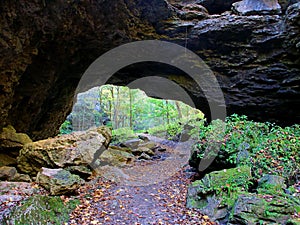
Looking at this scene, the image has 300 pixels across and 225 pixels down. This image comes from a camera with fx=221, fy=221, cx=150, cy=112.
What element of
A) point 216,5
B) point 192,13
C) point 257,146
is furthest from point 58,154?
point 216,5

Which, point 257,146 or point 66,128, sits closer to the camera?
point 257,146

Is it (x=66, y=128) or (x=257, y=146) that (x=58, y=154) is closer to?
(x=257, y=146)

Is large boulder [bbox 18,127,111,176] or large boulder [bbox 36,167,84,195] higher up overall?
large boulder [bbox 18,127,111,176]

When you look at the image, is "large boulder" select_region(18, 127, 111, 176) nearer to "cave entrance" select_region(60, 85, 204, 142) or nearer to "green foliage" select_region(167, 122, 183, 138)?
"green foliage" select_region(167, 122, 183, 138)

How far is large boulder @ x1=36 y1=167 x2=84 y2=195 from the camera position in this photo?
16.3 ft

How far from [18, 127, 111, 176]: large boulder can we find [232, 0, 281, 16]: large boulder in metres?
7.34

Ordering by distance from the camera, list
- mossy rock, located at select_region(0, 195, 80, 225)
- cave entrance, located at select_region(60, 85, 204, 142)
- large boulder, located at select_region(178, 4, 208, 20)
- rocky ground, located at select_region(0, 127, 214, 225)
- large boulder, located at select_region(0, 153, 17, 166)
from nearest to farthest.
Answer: mossy rock, located at select_region(0, 195, 80, 225), rocky ground, located at select_region(0, 127, 214, 225), large boulder, located at select_region(0, 153, 17, 166), large boulder, located at select_region(178, 4, 208, 20), cave entrance, located at select_region(60, 85, 204, 142)

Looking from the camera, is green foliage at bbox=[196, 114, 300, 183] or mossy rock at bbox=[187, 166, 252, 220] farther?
green foliage at bbox=[196, 114, 300, 183]

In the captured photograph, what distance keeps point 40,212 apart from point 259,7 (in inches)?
369

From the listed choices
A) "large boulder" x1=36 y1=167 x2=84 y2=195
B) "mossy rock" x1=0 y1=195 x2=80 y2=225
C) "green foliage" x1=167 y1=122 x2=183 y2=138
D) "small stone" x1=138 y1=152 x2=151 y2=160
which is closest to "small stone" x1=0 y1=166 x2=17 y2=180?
"large boulder" x1=36 y1=167 x2=84 y2=195

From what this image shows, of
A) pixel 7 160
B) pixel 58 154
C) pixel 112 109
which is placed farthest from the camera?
pixel 112 109

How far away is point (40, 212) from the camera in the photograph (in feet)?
13.1

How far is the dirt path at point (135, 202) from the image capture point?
14.5ft

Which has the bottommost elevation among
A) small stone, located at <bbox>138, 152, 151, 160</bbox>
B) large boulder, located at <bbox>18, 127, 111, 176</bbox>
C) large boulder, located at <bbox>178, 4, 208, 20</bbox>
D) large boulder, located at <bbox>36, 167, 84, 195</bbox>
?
small stone, located at <bbox>138, 152, 151, 160</bbox>
